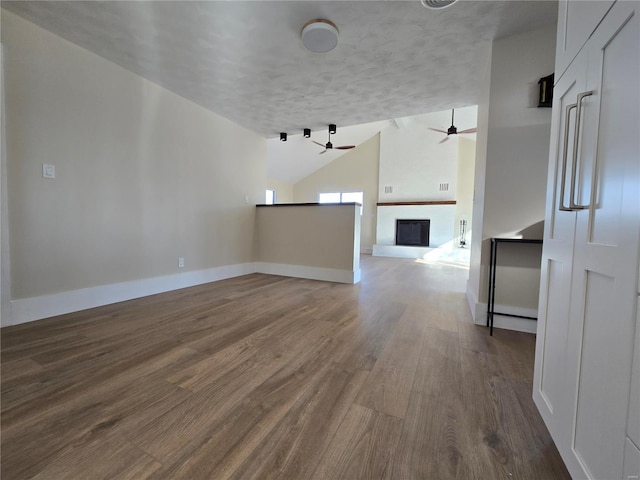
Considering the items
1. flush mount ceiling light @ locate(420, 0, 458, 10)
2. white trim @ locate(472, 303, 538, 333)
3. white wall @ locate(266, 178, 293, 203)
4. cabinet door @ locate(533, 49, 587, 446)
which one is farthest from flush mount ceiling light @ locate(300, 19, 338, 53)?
white wall @ locate(266, 178, 293, 203)

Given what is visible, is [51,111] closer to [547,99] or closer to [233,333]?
[233,333]

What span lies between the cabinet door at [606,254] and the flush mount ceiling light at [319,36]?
1.65 metres

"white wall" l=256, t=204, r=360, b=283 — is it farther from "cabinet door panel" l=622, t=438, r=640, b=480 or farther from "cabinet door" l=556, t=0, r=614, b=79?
"cabinet door panel" l=622, t=438, r=640, b=480

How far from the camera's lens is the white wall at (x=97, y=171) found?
77.0 inches

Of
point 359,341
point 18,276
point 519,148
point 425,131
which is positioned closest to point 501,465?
point 359,341

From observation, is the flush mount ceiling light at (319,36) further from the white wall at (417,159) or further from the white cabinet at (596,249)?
the white wall at (417,159)

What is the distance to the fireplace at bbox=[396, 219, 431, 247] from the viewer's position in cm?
696

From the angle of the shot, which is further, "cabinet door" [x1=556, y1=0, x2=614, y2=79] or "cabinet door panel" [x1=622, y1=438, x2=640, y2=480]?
"cabinet door" [x1=556, y1=0, x2=614, y2=79]

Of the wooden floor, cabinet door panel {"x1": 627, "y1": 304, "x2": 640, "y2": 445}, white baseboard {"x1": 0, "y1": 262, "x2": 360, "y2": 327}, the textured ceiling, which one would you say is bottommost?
the wooden floor

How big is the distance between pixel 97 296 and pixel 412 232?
667 centimetres

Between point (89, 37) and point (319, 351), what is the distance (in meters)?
3.05

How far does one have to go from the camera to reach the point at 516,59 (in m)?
2.03

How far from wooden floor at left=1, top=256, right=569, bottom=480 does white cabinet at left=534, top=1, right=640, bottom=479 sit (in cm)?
28

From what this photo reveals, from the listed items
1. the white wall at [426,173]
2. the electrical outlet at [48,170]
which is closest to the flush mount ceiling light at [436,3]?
the electrical outlet at [48,170]
